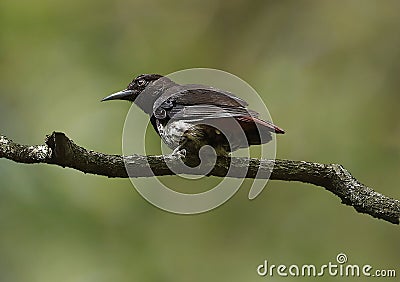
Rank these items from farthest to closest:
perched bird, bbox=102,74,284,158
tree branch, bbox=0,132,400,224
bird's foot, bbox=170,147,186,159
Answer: perched bird, bbox=102,74,284,158
bird's foot, bbox=170,147,186,159
tree branch, bbox=0,132,400,224

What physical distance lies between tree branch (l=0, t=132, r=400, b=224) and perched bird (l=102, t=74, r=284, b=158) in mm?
112

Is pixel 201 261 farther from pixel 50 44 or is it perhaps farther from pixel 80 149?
pixel 80 149

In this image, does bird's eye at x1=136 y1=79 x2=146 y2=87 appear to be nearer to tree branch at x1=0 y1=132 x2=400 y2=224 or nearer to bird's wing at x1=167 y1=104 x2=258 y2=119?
bird's wing at x1=167 y1=104 x2=258 y2=119

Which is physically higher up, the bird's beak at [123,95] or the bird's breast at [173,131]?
the bird's beak at [123,95]

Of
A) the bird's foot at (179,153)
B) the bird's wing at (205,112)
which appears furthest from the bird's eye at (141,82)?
the bird's foot at (179,153)

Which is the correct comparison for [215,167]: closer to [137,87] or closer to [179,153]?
[179,153]

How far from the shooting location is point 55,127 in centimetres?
334

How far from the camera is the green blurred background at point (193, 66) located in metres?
3.08

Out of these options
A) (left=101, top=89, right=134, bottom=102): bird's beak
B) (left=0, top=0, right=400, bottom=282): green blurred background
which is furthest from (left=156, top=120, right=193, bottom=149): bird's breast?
(left=0, top=0, right=400, bottom=282): green blurred background

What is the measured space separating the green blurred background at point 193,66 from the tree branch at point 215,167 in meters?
1.22
